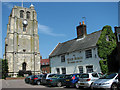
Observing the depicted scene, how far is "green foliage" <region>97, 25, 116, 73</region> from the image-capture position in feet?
79.6

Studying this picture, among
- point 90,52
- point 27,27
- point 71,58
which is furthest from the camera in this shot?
point 27,27

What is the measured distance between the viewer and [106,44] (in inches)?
986

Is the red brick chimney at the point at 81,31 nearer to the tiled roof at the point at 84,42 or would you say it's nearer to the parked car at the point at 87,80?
the tiled roof at the point at 84,42

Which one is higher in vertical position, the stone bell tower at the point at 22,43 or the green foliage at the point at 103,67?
the stone bell tower at the point at 22,43

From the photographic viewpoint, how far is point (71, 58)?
98.5ft

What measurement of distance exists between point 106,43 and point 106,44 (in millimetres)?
167

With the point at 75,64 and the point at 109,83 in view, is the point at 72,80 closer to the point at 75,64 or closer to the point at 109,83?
the point at 109,83

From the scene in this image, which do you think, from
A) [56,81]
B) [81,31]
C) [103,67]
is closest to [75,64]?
[103,67]

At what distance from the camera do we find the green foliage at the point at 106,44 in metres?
24.3

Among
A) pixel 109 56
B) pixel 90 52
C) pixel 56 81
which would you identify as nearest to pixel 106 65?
pixel 109 56

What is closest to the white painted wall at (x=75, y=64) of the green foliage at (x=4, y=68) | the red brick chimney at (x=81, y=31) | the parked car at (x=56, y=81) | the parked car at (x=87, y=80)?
the red brick chimney at (x=81, y=31)

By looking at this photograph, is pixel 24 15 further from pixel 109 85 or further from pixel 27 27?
pixel 109 85

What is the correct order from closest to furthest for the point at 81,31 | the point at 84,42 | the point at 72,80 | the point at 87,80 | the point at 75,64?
the point at 87,80, the point at 72,80, the point at 75,64, the point at 84,42, the point at 81,31

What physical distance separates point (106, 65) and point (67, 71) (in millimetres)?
8939
